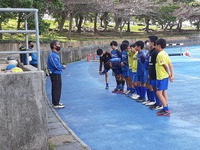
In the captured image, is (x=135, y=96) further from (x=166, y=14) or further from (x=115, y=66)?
(x=166, y=14)

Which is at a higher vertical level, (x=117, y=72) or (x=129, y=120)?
(x=117, y=72)

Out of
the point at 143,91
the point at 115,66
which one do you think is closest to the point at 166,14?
the point at 115,66

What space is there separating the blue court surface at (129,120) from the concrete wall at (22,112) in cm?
118

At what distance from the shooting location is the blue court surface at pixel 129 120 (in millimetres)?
5582

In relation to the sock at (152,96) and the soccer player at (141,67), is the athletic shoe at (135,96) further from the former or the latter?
the sock at (152,96)

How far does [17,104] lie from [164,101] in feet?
12.0

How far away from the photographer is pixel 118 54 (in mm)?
9984

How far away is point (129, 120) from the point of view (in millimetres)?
7043

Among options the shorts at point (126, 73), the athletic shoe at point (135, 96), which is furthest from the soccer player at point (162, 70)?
the shorts at point (126, 73)

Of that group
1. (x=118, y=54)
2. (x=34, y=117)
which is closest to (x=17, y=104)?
(x=34, y=117)

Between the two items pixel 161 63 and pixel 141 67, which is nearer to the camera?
pixel 161 63

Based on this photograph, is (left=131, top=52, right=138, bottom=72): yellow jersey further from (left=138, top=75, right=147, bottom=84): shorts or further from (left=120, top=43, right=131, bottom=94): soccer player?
(left=120, top=43, right=131, bottom=94): soccer player

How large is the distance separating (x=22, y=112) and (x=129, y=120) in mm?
3015

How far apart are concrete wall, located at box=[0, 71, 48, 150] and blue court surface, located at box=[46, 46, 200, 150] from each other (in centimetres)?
118
